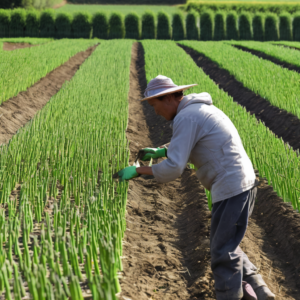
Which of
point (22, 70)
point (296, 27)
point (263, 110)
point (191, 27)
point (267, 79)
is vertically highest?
point (191, 27)

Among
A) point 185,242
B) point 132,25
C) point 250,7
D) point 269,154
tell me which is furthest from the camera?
point 250,7

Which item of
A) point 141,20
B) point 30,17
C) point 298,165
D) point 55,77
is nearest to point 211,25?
point 141,20

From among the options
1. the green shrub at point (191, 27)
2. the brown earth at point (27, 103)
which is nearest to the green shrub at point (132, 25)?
the green shrub at point (191, 27)

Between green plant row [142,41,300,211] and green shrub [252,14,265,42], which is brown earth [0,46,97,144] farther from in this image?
green shrub [252,14,265,42]

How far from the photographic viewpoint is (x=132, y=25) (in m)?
29.7

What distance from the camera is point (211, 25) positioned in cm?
2977

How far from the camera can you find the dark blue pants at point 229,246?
2420 millimetres

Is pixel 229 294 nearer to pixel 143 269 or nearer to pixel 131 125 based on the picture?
pixel 143 269

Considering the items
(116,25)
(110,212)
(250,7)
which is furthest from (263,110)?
(250,7)

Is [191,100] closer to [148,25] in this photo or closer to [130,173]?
[130,173]

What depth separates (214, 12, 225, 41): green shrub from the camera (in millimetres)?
29797

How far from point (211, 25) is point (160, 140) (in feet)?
84.5

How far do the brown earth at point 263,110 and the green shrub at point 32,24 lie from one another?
20.0 metres

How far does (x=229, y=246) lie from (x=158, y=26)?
96.4 feet
